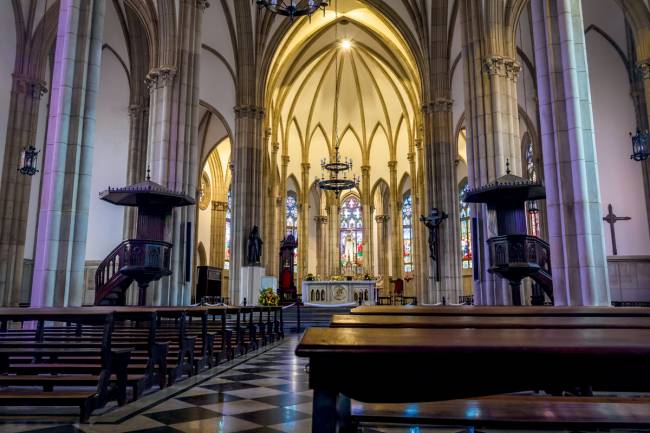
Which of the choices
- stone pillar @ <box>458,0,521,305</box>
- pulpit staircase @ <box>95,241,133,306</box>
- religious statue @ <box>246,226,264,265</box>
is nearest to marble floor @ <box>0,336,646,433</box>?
pulpit staircase @ <box>95,241,133,306</box>

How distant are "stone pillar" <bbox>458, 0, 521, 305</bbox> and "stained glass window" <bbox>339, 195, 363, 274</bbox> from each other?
922 inches

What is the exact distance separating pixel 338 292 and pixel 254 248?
473cm

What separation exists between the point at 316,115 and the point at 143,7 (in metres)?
20.2

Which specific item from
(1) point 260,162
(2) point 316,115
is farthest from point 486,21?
(2) point 316,115

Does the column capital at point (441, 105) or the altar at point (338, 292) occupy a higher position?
the column capital at point (441, 105)

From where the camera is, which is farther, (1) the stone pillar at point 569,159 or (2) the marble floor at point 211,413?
(1) the stone pillar at point 569,159

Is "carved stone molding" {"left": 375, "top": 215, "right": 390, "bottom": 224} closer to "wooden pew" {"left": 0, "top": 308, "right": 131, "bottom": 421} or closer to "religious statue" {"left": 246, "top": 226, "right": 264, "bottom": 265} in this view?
"religious statue" {"left": 246, "top": 226, "right": 264, "bottom": 265}

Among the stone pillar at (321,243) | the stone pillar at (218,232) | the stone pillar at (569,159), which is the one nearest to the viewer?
the stone pillar at (569,159)

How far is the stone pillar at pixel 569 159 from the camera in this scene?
704 centimetres

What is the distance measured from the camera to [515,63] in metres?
12.7

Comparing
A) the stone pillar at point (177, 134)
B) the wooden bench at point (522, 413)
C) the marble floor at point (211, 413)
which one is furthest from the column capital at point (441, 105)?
the wooden bench at point (522, 413)

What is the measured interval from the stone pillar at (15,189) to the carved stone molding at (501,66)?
13092 millimetres

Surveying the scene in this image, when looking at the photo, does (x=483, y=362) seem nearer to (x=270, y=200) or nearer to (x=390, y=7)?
(x=390, y=7)

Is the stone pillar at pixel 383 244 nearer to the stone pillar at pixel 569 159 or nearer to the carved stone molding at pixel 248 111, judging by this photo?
the carved stone molding at pixel 248 111
